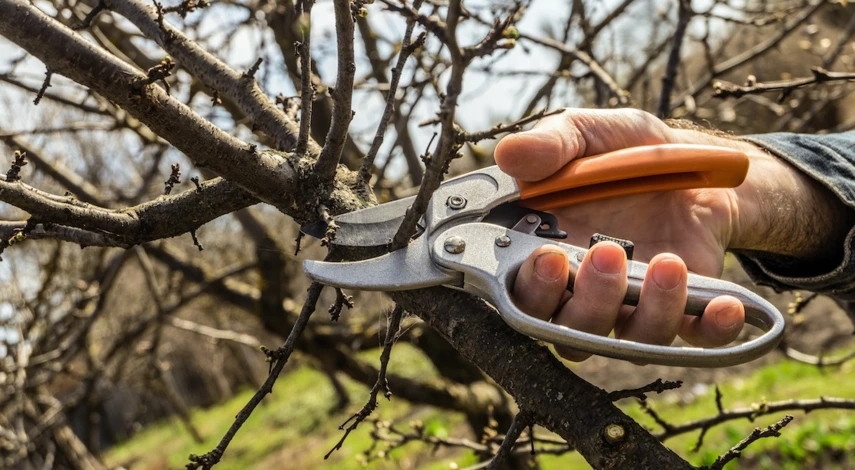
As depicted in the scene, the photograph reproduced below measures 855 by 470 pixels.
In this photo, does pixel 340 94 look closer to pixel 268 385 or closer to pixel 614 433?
pixel 268 385

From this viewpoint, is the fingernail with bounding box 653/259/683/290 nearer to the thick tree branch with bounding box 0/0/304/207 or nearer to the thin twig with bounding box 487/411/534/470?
the thin twig with bounding box 487/411/534/470

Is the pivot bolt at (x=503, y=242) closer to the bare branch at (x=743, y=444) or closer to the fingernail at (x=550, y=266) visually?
the fingernail at (x=550, y=266)

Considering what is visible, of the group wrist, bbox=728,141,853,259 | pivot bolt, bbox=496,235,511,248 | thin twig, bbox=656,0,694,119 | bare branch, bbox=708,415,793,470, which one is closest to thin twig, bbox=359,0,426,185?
pivot bolt, bbox=496,235,511,248

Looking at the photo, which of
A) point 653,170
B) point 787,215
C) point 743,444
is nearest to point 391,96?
point 653,170

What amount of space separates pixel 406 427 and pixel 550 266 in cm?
866

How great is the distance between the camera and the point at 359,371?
4.44 meters

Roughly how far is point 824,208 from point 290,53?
2763 millimetres

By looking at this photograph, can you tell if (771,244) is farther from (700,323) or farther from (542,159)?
(542,159)

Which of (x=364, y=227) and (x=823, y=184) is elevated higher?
(x=364, y=227)

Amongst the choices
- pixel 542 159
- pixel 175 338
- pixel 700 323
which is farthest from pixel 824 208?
pixel 175 338

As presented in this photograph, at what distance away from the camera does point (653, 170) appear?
1720 millimetres

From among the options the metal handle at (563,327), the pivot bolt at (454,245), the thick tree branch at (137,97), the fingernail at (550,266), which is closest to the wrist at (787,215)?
the metal handle at (563,327)

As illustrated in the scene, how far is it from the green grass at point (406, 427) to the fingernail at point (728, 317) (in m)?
1.35

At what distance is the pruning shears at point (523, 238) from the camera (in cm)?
137
